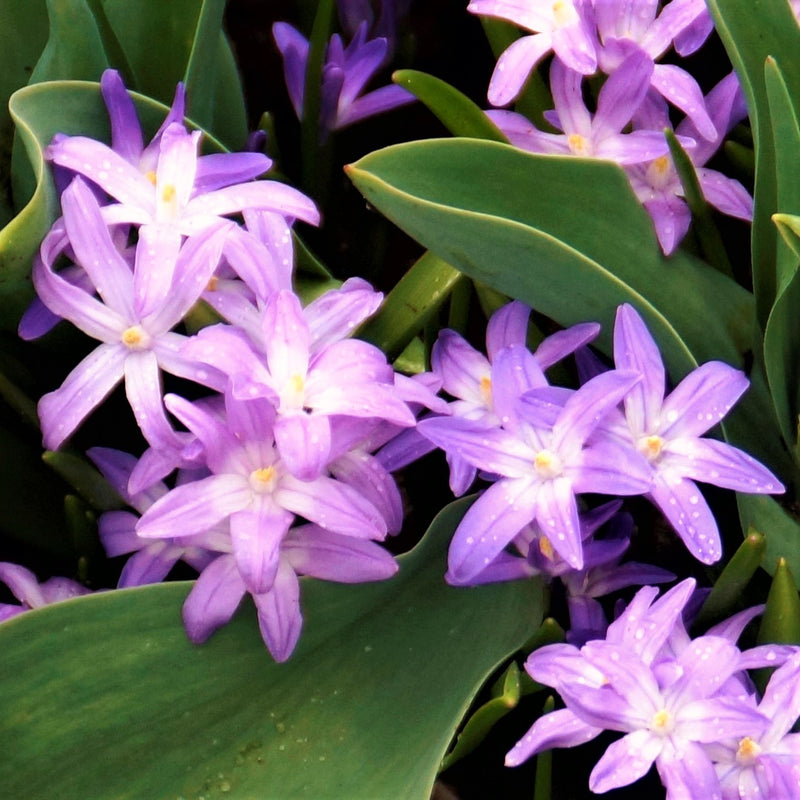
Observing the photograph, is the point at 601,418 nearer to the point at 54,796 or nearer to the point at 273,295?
the point at 273,295

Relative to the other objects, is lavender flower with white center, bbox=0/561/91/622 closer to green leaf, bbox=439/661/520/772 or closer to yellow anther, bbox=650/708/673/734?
green leaf, bbox=439/661/520/772

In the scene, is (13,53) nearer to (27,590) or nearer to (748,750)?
(27,590)

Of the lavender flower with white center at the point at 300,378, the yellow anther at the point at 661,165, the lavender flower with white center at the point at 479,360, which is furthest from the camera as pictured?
the yellow anther at the point at 661,165

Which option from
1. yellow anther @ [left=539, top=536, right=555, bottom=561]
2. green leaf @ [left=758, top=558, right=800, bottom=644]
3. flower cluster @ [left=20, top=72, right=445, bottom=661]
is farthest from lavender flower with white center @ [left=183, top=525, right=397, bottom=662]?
green leaf @ [left=758, top=558, right=800, bottom=644]

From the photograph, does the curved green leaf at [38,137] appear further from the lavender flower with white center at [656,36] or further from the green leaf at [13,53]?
the lavender flower with white center at [656,36]

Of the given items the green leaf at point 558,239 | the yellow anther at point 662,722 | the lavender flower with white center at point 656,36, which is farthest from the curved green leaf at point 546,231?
the yellow anther at point 662,722
